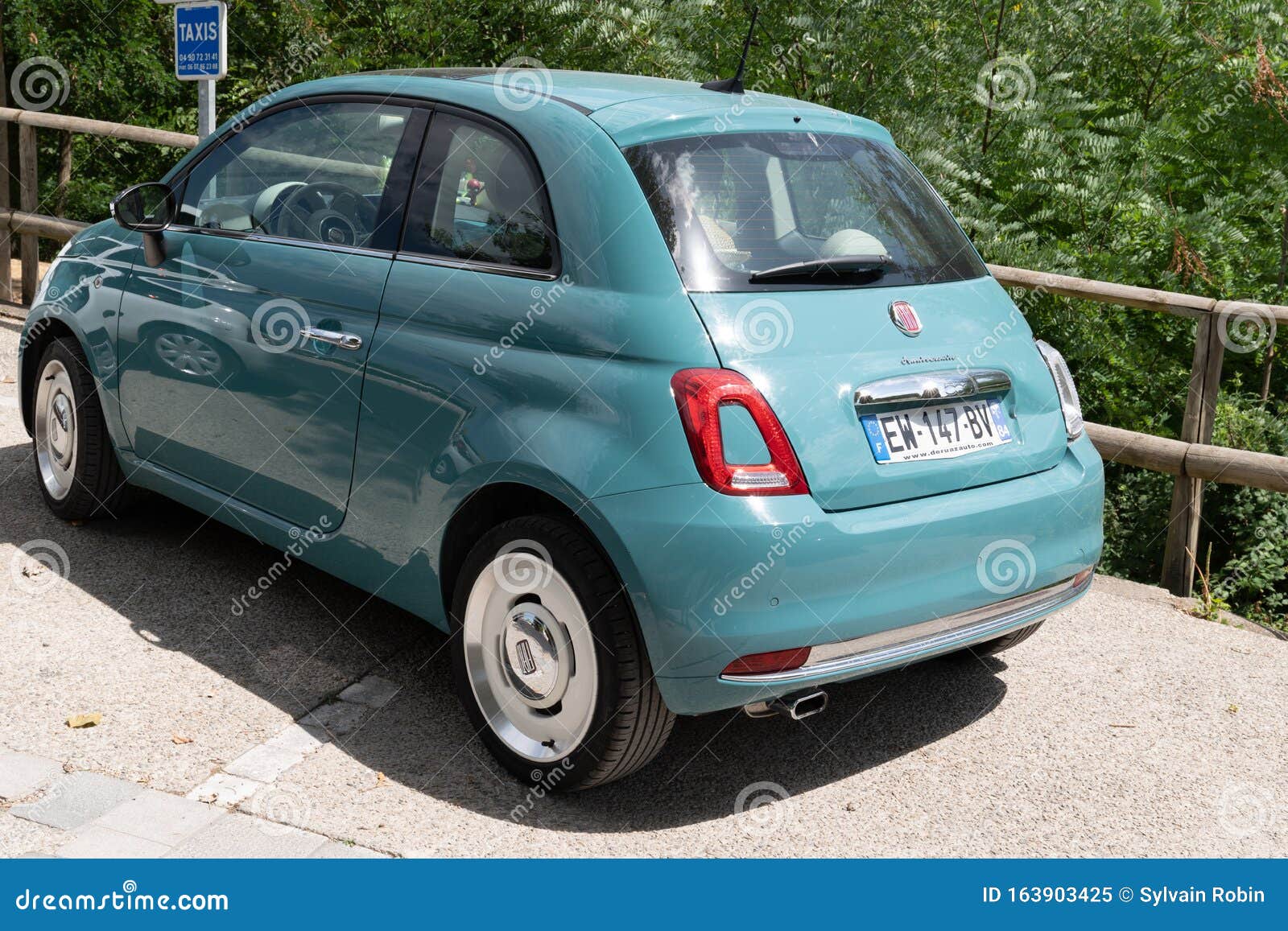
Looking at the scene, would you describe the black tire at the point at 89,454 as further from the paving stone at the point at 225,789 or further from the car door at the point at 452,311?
the paving stone at the point at 225,789

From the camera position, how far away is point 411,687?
432 cm

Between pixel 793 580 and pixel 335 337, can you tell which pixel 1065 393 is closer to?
pixel 793 580

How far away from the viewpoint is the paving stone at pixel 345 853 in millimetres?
3277

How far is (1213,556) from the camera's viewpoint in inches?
256

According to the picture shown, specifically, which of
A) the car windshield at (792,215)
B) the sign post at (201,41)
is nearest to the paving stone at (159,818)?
the car windshield at (792,215)

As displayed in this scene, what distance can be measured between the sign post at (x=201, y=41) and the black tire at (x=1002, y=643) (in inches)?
217

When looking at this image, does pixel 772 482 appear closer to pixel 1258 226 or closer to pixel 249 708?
pixel 249 708

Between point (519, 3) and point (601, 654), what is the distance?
7.22 metres

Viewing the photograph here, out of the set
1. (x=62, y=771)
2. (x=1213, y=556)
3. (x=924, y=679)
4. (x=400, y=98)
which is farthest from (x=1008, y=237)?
(x=62, y=771)

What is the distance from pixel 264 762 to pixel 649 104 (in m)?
2.12

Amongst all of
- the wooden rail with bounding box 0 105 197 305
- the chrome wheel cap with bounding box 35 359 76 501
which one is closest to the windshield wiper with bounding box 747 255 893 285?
the chrome wheel cap with bounding box 35 359 76 501

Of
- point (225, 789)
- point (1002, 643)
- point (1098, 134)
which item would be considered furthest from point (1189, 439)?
point (225, 789)

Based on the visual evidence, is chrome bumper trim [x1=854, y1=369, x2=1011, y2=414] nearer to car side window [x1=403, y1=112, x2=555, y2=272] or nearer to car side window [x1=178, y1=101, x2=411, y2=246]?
car side window [x1=403, y1=112, x2=555, y2=272]

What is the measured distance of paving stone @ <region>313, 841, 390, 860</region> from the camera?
3.28m
